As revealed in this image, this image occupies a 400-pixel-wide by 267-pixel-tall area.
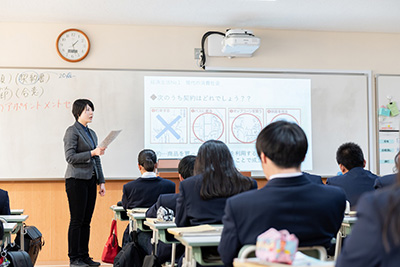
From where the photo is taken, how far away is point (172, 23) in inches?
248

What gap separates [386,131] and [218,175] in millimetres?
4479

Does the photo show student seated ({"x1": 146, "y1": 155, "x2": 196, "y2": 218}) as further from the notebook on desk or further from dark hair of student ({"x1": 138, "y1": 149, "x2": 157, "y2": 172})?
the notebook on desk

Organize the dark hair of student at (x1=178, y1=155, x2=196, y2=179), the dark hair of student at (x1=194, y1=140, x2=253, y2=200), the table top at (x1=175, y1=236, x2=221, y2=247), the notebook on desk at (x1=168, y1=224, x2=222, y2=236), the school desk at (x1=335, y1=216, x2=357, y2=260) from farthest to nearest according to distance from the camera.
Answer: the dark hair of student at (x1=178, y1=155, x2=196, y2=179) → the school desk at (x1=335, y1=216, x2=357, y2=260) → the dark hair of student at (x1=194, y1=140, x2=253, y2=200) → the notebook on desk at (x1=168, y1=224, x2=222, y2=236) → the table top at (x1=175, y1=236, x2=221, y2=247)

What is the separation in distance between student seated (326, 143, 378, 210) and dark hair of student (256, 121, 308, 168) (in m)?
2.16

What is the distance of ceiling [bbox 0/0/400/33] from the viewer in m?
5.60

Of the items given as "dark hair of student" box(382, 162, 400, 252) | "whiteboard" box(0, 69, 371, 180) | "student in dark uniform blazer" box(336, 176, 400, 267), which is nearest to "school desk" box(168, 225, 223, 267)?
"student in dark uniform blazer" box(336, 176, 400, 267)

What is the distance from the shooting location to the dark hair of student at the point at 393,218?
1060 mm

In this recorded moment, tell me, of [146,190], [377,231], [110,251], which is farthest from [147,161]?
[377,231]

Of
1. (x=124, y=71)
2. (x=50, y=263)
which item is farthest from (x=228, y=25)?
(x=50, y=263)

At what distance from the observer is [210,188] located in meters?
2.81

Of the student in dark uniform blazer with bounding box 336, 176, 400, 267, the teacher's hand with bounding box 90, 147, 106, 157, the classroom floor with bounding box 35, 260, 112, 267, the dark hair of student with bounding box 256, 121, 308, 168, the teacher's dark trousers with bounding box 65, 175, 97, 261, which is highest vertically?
the dark hair of student with bounding box 256, 121, 308, 168

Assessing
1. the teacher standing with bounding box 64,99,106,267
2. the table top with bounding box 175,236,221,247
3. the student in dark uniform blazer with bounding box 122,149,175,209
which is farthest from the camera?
the teacher standing with bounding box 64,99,106,267

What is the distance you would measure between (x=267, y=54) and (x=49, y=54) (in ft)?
8.62

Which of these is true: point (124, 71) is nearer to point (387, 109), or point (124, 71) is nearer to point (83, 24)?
point (83, 24)
